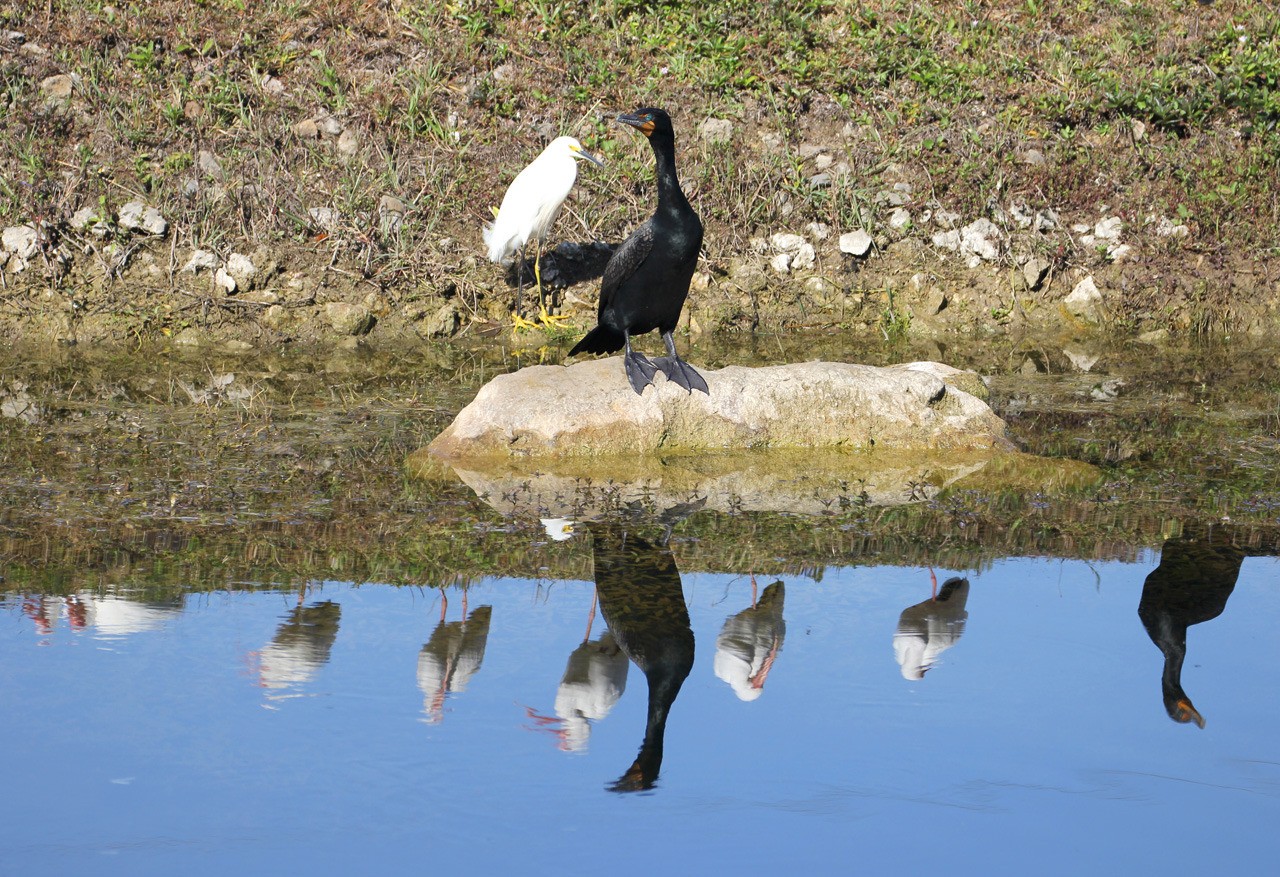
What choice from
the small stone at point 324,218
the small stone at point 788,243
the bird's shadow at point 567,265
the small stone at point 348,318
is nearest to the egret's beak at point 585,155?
the bird's shadow at point 567,265

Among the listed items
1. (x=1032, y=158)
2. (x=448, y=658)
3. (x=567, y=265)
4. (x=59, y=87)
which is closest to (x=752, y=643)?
(x=448, y=658)

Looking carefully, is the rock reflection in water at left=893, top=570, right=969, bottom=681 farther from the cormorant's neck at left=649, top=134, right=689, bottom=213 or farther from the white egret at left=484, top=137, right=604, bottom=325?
the white egret at left=484, top=137, right=604, bottom=325

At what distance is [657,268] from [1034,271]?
4.90 m

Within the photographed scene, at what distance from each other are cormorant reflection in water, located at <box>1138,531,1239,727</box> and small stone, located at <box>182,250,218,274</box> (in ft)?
23.0

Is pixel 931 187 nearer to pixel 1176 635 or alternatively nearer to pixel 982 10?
pixel 982 10

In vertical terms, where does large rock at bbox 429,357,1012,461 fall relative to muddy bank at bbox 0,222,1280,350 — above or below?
below

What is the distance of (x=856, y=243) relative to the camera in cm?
1083

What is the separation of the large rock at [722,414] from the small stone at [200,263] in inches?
160

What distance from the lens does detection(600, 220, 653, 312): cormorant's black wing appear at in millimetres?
6750

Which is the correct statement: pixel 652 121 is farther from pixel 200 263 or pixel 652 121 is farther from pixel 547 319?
pixel 200 263

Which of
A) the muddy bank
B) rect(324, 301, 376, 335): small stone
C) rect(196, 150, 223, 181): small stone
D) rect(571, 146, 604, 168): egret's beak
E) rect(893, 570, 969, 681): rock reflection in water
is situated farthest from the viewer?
rect(196, 150, 223, 181): small stone

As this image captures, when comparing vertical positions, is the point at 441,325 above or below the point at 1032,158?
below

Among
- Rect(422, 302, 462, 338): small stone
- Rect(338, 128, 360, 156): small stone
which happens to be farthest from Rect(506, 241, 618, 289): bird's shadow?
Rect(338, 128, 360, 156): small stone

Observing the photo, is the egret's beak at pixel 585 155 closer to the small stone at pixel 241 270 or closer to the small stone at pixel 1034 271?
the small stone at pixel 241 270
